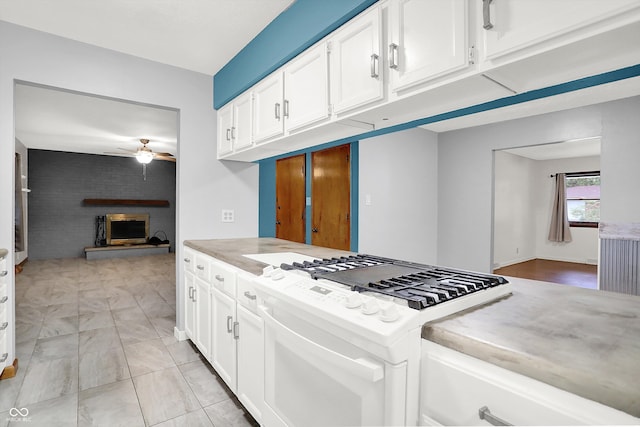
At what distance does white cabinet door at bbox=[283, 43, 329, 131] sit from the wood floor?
5.53 m

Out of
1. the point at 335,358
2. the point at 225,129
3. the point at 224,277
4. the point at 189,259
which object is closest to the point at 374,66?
the point at 335,358

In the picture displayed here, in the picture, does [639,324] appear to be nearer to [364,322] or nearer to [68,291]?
[364,322]

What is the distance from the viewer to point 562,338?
75cm

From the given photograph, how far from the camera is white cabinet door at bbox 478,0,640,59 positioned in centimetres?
86

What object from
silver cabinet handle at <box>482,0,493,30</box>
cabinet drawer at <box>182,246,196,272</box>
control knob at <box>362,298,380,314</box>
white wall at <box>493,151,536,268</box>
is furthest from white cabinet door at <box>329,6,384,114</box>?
white wall at <box>493,151,536,268</box>

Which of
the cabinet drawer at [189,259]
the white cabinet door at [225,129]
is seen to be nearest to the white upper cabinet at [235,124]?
the white cabinet door at [225,129]

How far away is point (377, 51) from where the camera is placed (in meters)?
1.42

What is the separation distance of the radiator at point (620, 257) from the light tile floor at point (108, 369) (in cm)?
401

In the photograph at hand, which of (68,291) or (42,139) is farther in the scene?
(42,139)

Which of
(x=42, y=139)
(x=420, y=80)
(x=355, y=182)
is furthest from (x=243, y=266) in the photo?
(x=42, y=139)

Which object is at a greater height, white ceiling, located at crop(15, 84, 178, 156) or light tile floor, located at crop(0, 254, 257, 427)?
white ceiling, located at crop(15, 84, 178, 156)

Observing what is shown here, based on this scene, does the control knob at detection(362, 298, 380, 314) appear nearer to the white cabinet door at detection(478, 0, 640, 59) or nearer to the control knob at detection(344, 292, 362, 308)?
the control knob at detection(344, 292, 362, 308)

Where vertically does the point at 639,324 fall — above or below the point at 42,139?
below

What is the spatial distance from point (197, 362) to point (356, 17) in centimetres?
250
